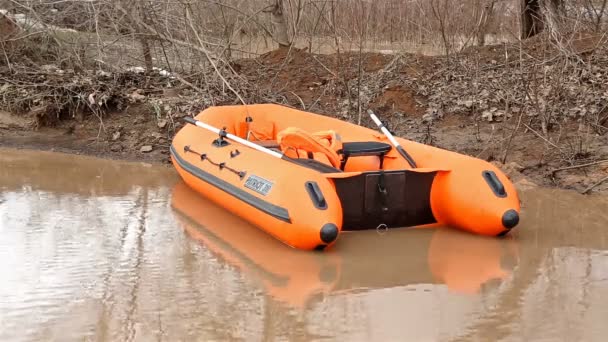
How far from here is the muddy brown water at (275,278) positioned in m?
3.95

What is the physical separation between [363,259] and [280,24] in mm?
6187

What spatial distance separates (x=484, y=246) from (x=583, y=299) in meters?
1.04

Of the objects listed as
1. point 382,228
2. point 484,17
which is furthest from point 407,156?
point 484,17

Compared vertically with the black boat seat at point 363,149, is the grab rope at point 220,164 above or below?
below

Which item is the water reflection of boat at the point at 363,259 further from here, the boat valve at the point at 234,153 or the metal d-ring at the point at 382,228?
the boat valve at the point at 234,153

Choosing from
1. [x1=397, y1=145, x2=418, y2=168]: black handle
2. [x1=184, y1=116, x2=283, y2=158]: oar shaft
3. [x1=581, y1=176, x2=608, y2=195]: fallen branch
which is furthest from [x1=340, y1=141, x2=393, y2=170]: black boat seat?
[x1=581, y1=176, x2=608, y2=195]: fallen branch

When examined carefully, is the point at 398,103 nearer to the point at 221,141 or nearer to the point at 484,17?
the point at 484,17

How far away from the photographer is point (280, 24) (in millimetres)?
10648

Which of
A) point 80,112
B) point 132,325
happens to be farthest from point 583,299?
point 80,112

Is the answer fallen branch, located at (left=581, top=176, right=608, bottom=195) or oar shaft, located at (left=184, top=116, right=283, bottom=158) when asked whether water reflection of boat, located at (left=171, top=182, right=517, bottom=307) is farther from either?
fallen branch, located at (left=581, top=176, right=608, bottom=195)

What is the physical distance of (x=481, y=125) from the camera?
8266mm

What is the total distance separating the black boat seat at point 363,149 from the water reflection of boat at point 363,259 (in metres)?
0.77

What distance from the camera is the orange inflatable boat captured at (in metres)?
5.07

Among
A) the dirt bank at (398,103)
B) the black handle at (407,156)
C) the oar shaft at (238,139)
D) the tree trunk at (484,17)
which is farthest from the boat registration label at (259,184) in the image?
the tree trunk at (484,17)
